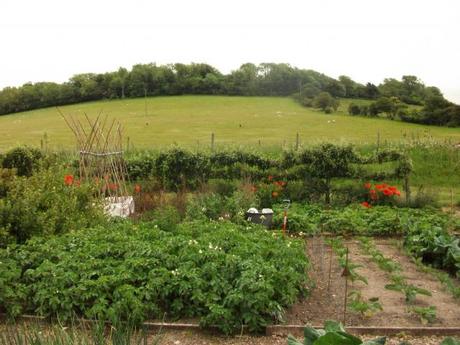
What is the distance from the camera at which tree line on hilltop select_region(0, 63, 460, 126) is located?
47.6 m

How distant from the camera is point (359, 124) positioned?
1550 inches

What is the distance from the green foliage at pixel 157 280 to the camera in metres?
5.43

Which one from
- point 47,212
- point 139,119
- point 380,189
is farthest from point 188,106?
point 47,212

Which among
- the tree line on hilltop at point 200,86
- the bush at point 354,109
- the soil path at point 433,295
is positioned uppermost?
the tree line on hilltop at point 200,86

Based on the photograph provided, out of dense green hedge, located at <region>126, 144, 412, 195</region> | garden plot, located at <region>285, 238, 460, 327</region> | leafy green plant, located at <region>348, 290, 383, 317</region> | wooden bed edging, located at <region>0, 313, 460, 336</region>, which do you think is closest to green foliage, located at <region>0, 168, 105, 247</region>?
wooden bed edging, located at <region>0, 313, 460, 336</region>

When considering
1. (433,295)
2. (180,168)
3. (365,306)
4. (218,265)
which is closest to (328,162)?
(180,168)

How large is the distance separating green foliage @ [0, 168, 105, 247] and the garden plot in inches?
140

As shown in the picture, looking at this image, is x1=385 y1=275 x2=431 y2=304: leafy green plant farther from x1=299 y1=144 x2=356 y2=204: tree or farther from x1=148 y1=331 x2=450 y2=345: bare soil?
x1=299 y1=144 x2=356 y2=204: tree

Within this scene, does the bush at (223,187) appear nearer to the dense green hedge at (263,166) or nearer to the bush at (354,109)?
the dense green hedge at (263,166)

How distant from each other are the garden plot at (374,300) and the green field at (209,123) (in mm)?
25765

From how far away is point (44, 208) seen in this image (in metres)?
7.86

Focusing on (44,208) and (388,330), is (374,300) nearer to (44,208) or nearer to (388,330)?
(388,330)

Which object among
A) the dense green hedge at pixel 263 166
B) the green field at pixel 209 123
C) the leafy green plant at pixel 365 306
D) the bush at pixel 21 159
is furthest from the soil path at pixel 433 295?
the green field at pixel 209 123

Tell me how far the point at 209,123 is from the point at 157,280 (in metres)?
38.8
